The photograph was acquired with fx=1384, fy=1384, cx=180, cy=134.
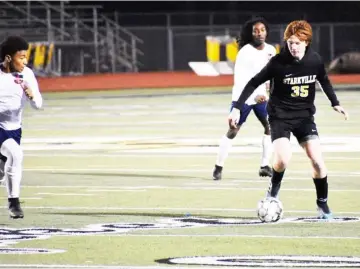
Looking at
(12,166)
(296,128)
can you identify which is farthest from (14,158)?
(296,128)

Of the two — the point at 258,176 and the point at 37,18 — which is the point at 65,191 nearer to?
the point at 258,176

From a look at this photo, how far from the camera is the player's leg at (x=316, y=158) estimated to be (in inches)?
495

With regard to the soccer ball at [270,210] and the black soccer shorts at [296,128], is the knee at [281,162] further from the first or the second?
the soccer ball at [270,210]

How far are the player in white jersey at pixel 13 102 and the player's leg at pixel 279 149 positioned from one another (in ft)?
7.41

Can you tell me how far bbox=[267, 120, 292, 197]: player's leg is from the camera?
494 inches

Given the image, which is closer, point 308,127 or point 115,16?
point 308,127

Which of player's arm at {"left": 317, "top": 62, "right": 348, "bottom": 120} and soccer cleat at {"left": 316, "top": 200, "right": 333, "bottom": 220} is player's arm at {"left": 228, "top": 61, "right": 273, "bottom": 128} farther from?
soccer cleat at {"left": 316, "top": 200, "right": 333, "bottom": 220}

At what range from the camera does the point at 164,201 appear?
14.7 metres

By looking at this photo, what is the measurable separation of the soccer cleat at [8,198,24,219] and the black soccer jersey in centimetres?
231

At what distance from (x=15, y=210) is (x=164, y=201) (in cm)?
211

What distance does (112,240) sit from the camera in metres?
11.5

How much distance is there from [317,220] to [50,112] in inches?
887

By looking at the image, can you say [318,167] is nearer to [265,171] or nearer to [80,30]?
[265,171]

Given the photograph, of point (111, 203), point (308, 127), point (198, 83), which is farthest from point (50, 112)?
point (308, 127)
